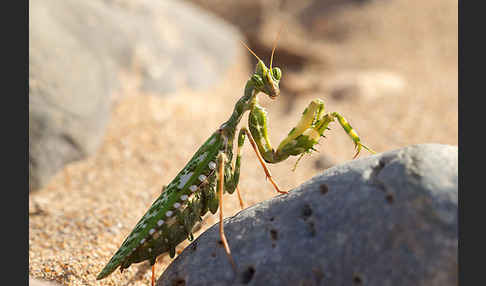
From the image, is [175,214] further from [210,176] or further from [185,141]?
[185,141]

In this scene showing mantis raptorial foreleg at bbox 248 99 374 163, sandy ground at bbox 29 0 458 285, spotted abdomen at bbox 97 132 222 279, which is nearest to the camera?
spotted abdomen at bbox 97 132 222 279

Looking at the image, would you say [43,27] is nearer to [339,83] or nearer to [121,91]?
[121,91]

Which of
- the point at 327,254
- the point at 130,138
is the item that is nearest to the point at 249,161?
the point at 130,138

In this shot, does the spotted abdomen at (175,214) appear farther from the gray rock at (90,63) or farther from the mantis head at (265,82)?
the gray rock at (90,63)

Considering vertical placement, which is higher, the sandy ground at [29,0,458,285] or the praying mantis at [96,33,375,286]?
the sandy ground at [29,0,458,285]

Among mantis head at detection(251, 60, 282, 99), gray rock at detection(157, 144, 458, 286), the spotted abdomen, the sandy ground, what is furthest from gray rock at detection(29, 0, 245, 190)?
gray rock at detection(157, 144, 458, 286)

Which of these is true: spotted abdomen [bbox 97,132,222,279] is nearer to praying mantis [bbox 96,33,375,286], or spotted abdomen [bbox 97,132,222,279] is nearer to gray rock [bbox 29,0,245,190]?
praying mantis [bbox 96,33,375,286]

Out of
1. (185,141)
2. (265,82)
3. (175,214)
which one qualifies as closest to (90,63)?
(185,141)
